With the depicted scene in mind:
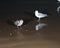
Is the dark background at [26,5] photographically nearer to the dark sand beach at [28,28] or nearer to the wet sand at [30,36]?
the dark sand beach at [28,28]

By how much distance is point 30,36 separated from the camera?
6.32ft

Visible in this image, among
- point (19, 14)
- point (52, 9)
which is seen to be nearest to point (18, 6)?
point (19, 14)

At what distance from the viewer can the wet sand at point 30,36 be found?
1761mm

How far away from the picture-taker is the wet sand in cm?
176

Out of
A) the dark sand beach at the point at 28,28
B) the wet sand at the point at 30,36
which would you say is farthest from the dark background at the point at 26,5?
the wet sand at the point at 30,36

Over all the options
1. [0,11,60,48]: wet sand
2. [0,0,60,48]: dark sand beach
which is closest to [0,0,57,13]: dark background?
[0,0,60,48]: dark sand beach

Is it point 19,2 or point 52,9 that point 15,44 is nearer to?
point 52,9

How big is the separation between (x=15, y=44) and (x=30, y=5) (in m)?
1.23

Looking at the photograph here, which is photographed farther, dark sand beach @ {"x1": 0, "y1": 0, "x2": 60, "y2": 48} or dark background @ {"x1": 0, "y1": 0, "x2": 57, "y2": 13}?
dark background @ {"x1": 0, "y1": 0, "x2": 57, "y2": 13}

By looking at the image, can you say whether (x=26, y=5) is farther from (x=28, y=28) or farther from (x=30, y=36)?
(x=30, y=36)

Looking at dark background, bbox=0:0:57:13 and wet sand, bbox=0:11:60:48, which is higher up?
dark background, bbox=0:0:57:13

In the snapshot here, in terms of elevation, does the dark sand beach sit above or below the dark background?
below

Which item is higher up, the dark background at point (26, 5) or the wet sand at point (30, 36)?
the dark background at point (26, 5)

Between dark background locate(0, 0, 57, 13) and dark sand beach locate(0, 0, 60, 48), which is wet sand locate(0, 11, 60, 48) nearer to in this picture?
dark sand beach locate(0, 0, 60, 48)
